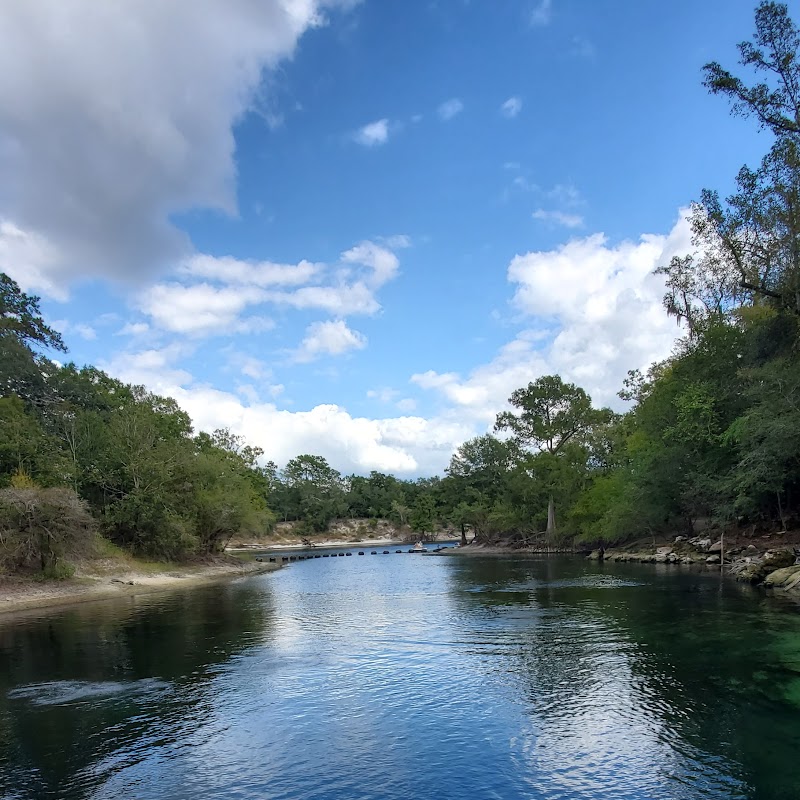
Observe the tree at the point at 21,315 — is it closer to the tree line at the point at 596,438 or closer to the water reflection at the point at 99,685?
the tree line at the point at 596,438

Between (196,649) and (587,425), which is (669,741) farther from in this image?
(587,425)

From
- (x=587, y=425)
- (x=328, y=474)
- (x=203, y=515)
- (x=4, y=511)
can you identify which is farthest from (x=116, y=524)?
(x=328, y=474)

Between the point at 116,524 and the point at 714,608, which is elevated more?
the point at 116,524

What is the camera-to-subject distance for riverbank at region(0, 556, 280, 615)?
3888cm

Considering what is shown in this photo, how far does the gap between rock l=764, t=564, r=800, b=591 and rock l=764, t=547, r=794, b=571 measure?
3.35 feet

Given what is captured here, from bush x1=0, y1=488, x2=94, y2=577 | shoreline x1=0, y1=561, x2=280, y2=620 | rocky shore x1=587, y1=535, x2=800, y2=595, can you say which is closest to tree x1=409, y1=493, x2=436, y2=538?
rocky shore x1=587, y1=535, x2=800, y2=595

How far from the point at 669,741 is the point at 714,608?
17.7 m

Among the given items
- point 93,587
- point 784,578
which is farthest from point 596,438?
point 93,587

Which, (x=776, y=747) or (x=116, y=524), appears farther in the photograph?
(x=116, y=524)

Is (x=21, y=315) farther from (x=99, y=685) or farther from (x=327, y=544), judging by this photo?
(x=327, y=544)

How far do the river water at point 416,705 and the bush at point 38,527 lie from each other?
9.98 metres

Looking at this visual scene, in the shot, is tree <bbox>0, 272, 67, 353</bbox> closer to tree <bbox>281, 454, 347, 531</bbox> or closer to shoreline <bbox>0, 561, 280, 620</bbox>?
shoreline <bbox>0, 561, 280, 620</bbox>

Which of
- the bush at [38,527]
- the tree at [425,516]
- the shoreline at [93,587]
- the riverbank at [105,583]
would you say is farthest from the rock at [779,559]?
the tree at [425,516]

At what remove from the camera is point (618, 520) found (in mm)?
63906
